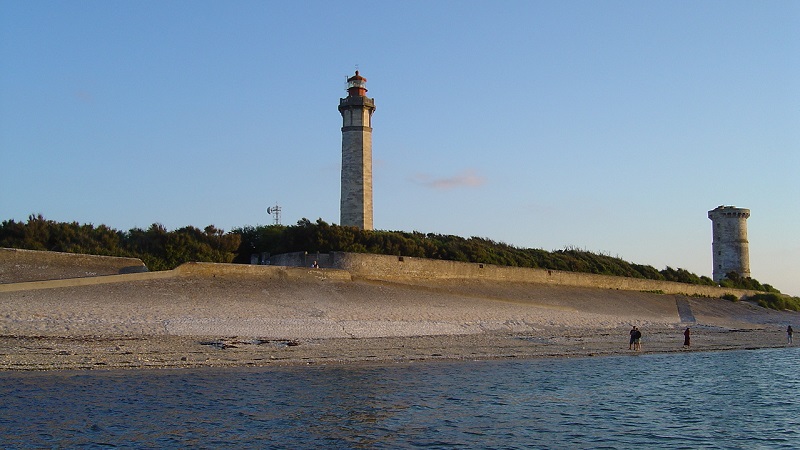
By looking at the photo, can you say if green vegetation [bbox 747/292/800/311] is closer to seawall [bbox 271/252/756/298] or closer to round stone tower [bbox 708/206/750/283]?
round stone tower [bbox 708/206/750/283]

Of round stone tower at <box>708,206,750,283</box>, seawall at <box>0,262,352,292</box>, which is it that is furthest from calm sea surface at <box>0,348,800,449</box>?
round stone tower at <box>708,206,750,283</box>

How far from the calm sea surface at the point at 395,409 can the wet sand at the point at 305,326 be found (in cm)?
180

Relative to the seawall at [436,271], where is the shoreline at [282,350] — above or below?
below

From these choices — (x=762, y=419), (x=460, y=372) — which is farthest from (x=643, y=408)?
(x=460, y=372)

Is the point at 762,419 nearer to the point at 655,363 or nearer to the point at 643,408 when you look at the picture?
the point at 643,408

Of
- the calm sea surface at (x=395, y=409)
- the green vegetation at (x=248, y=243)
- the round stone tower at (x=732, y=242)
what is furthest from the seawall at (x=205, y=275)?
the round stone tower at (x=732, y=242)

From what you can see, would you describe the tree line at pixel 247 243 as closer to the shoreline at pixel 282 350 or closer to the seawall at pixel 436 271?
the seawall at pixel 436 271

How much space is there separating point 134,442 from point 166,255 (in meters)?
20.4

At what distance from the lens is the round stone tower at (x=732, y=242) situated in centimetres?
6850

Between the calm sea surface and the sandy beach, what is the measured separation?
185 centimetres

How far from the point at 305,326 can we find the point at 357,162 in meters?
20.6

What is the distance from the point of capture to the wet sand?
18.2 metres

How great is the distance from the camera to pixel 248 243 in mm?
36219

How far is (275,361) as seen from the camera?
1820cm
